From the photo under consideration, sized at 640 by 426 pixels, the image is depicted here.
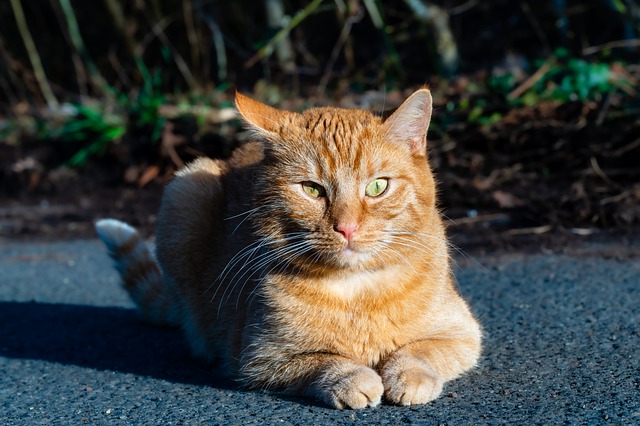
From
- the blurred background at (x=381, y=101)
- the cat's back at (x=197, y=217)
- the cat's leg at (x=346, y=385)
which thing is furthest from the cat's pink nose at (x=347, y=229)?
the blurred background at (x=381, y=101)

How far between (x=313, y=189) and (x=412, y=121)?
21.5 inches

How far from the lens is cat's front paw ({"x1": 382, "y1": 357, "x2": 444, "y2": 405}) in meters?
3.06

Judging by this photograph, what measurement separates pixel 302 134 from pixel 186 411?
1223 millimetres

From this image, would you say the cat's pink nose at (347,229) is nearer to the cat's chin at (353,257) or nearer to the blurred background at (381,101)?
the cat's chin at (353,257)

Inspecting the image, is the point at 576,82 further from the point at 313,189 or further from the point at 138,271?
the point at 313,189

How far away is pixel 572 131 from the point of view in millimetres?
7074

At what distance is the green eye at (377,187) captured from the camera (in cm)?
325

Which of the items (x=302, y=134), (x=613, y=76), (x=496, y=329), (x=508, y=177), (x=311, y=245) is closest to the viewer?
(x=311, y=245)

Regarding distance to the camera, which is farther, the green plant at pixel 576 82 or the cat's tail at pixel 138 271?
the green plant at pixel 576 82

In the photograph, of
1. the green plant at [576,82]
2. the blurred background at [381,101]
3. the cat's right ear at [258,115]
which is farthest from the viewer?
the green plant at [576,82]

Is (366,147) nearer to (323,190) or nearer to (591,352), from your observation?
(323,190)

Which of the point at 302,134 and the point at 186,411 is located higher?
the point at 302,134

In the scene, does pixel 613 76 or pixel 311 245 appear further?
pixel 613 76

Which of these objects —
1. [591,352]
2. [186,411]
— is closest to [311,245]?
[186,411]
